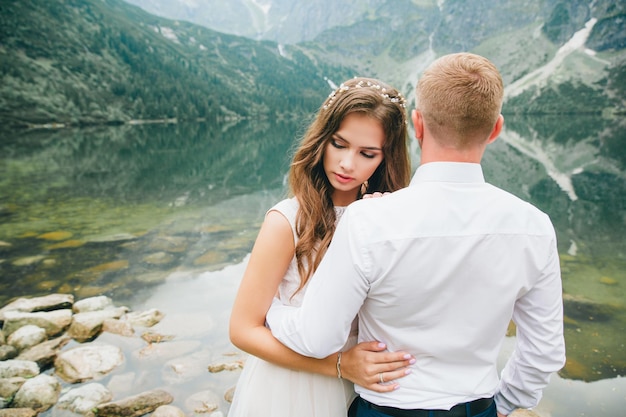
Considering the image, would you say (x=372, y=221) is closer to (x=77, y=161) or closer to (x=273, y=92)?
(x=77, y=161)

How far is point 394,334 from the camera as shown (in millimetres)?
1704

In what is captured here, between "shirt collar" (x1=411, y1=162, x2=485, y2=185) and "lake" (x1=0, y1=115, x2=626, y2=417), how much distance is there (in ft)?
12.7

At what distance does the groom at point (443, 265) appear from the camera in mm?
1498

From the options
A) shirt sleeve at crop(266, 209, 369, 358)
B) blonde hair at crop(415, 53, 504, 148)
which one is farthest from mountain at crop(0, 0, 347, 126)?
blonde hair at crop(415, 53, 504, 148)

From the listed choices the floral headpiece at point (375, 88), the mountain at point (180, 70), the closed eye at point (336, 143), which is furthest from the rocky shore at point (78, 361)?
the mountain at point (180, 70)

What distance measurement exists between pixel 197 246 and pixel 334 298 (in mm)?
10198

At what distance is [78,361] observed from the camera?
5355 millimetres

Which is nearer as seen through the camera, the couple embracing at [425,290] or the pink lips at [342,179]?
the couple embracing at [425,290]

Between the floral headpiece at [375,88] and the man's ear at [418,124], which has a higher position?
the floral headpiece at [375,88]

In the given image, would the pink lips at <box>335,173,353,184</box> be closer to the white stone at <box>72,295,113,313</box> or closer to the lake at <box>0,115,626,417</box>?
the lake at <box>0,115,626,417</box>

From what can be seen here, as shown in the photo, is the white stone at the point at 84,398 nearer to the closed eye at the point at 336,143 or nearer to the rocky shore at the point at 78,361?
the rocky shore at the point at 78,361

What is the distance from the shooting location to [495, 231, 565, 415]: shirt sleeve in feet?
5.68

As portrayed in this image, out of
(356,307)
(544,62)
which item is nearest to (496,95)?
(356,307)

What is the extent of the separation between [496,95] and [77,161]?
3134 centimetres
